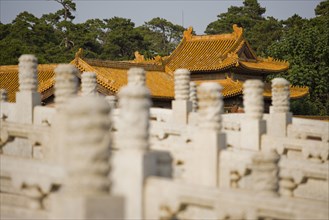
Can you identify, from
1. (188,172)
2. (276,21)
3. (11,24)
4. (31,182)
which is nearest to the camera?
(31,182)

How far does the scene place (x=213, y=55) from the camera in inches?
1112

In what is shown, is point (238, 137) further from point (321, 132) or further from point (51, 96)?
point (51, 96)

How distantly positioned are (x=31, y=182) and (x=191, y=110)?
22.8 feet

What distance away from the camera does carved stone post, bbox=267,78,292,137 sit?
11.0 m

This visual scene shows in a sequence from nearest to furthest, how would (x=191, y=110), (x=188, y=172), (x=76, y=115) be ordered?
(x=76, y=115) → (x=188, y=172) → (x=191, y=110)

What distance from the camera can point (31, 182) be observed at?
5.98 metres

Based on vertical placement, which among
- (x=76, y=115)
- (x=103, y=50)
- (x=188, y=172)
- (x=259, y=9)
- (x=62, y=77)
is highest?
(x=259, y=9)

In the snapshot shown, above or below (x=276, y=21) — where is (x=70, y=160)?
below

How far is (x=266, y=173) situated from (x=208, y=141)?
4.73 feet

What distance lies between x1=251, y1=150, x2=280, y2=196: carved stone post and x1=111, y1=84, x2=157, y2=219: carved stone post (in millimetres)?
1156

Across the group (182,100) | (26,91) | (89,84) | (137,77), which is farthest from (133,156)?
(182,100)

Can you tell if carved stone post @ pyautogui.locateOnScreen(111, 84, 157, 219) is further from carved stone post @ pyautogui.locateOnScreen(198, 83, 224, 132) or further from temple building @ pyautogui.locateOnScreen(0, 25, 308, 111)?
temple building @ pyautogui.locateOnScreen(0, 25, 308, 111)

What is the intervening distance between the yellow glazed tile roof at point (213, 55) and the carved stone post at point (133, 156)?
21121mm

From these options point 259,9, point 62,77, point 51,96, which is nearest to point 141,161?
point 62,77
